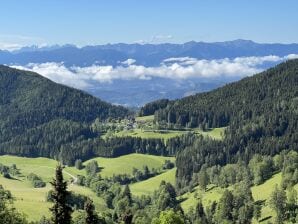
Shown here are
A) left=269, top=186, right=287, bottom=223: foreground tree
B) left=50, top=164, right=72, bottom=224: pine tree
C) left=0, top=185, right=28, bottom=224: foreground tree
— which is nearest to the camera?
left=50, top=164, right=72, bottom=224: pine tree

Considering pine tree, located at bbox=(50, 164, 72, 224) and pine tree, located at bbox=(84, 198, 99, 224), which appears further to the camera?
pine tree, located at bbox=(84, 198, 99, 224)

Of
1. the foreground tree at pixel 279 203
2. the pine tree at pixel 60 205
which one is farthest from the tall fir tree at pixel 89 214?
the foreground tree at pixel 279 203

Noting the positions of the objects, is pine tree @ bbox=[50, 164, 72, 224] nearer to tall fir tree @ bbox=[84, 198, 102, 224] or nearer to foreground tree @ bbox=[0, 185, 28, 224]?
tall fir tree @ bbox=[84, 198, 102, 224]

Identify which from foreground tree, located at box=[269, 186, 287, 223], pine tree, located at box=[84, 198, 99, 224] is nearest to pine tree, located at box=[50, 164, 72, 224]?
pine tree, located at box=[84, 198, 99, 224]

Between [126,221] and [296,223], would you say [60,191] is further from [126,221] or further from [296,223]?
[296,223]

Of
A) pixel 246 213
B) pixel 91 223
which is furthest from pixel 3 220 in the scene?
pixel 246 213

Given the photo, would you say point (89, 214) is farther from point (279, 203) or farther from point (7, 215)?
point (279, 203)

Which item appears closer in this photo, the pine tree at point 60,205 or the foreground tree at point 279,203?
the pine tree at point 60,205

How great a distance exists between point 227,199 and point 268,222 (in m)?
20.9

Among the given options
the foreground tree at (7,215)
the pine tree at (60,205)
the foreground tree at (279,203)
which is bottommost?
the foreground tree at (279,203)

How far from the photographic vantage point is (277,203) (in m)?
182

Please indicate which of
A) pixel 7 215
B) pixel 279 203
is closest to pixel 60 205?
pixel 7 215

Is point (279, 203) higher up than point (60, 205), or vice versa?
point (60, 205)

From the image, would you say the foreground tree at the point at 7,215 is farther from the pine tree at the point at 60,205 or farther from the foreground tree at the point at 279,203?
the foreground tree at the point at 279,203
